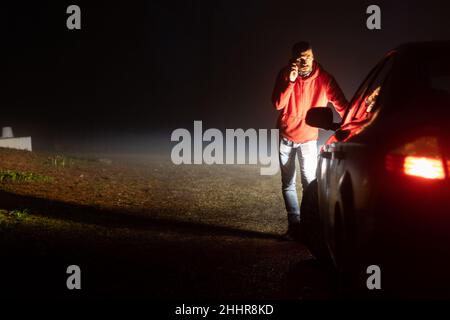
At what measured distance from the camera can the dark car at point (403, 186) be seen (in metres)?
2.51

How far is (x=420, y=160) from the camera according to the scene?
2.57 metres

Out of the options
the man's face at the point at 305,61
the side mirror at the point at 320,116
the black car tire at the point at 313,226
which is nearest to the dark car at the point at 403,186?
the side mirror at the point at 320,116

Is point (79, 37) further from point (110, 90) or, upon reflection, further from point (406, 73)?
point (406, 73)

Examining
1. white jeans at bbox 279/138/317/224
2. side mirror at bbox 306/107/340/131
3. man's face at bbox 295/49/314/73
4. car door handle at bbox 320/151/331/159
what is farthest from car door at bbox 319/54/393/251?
white jeans at bbox 279/138/317/224

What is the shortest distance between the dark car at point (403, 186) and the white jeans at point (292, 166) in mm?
3161

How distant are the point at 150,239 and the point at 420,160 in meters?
4.36

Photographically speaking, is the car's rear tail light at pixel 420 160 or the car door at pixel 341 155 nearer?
the car's rear tail light at pixel 420 160

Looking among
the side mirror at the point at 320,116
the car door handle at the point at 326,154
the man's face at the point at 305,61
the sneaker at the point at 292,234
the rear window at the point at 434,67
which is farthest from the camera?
the sneaker at the point at 292,234

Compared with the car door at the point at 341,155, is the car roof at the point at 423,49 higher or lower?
higher

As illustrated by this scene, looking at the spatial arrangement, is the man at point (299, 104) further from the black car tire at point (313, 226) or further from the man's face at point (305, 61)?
the black car tire at point (313, 226)

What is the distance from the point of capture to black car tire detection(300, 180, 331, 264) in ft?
15.5

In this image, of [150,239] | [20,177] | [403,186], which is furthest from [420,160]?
[20,177]

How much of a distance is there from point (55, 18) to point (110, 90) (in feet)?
23.0
